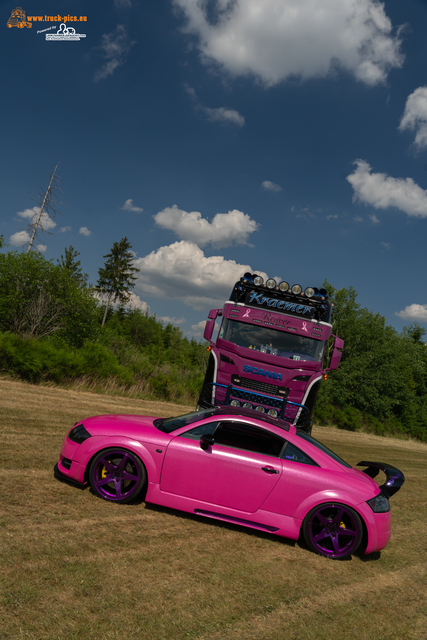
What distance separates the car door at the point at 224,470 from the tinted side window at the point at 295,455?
0.07 metres

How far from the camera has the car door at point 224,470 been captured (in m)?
4.43

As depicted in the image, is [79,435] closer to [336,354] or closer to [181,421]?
[181,421]

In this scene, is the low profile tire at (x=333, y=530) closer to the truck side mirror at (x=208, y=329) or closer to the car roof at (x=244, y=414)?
the car roof at (x=244, y=414)

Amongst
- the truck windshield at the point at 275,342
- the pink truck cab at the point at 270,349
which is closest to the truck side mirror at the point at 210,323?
the pink truck cab at the point at 270,349

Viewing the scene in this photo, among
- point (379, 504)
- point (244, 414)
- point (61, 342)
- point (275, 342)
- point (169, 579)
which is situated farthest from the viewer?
point (61, 342)

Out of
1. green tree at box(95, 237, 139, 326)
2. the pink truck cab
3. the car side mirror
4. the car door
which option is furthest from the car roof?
green tree at box(95, 237, 139, 326)

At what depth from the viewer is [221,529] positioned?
4.63m

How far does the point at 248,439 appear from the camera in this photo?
475cm

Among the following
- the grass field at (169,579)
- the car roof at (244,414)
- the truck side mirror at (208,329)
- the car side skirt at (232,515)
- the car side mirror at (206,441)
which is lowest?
the grass field at (169,579)

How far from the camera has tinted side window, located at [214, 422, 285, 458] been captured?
4.67 m

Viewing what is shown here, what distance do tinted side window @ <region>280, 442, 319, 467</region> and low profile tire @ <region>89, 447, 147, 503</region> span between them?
1.71m

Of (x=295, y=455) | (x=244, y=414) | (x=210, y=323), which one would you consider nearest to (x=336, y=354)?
(x=210, y=323)

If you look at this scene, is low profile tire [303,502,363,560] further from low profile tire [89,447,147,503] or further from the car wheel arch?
low profile tire [89,447,147,503]

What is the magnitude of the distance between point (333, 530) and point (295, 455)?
0.90m
